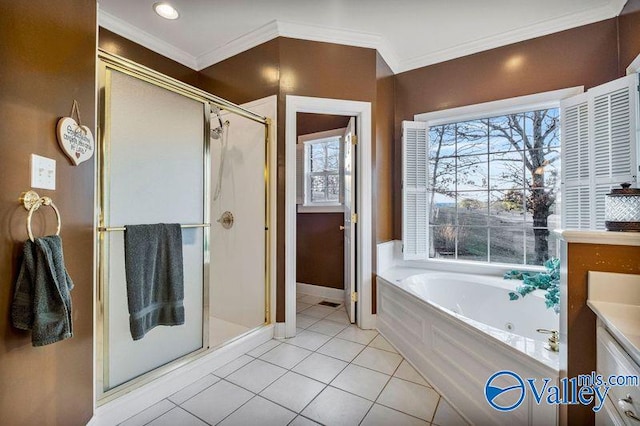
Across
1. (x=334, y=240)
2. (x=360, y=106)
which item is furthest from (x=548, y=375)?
(x=334, y=240)

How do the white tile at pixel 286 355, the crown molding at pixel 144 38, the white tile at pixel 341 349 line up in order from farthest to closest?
the crown molding at pixel 144 38 < the white tile at pixel 341 349 < the white tile at pixel 286 355

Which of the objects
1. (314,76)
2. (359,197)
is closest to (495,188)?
(359,197)

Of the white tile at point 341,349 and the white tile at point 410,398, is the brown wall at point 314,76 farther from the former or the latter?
the white tile at point 410,398

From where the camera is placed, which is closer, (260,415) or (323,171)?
(260,415)

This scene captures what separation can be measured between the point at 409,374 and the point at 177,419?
4.66 ft

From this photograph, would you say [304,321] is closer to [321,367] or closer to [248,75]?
[321,367]

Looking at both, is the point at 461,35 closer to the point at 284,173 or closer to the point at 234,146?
the point at 284,173

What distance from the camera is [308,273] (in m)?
3.74

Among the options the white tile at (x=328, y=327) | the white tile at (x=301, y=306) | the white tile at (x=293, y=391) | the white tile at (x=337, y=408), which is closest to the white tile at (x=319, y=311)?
the white tile at (x=301, y=306)

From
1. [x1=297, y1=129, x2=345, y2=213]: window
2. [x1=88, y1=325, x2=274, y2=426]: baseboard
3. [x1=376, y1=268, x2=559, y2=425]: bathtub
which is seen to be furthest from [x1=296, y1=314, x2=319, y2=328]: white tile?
[x1=297, y1=129, x2=345, y2=213]: window

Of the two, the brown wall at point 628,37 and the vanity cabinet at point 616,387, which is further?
the brown wall at point 628,37

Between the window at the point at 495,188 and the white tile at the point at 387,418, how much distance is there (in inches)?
71.8

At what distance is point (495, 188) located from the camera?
2682 mm

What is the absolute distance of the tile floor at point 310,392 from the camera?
1426 millimetres
